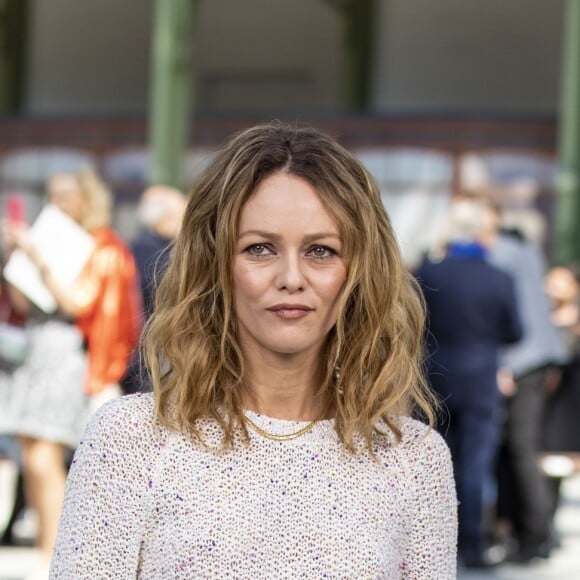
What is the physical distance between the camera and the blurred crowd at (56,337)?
17.5ft

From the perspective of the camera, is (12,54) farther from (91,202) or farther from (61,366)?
(61,366)

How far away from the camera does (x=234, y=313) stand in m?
1.96

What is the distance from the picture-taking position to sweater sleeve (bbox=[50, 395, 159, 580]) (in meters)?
1.81

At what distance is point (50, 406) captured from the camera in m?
5.33

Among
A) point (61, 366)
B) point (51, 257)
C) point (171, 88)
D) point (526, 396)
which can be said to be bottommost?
point (526, 396)

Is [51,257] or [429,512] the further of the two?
[51,257]

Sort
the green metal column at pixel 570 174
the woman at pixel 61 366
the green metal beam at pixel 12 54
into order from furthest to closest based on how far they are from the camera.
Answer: the green metal beam at pixel 12 54 < the green metal column at pixel 570 174 < the woman at pixel 61 366

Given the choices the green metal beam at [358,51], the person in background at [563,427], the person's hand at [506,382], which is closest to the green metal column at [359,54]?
the green metal beam at [358,51]

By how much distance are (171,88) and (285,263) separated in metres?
12.6

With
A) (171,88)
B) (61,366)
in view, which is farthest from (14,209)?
(171,88)

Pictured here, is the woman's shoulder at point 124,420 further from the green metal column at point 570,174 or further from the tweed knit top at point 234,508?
the green metal column at point 570,174

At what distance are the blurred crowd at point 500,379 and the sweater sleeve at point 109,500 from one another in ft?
14.9

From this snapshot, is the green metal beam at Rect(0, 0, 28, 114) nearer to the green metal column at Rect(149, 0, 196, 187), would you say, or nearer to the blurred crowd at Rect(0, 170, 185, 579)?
the green metal column at Rect(149, 0, 196, 187)

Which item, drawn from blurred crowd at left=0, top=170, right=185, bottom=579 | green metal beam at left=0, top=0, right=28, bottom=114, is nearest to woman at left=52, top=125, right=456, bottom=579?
blurred crowd at left=0, top=170, right=185, bottom=579
